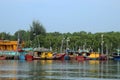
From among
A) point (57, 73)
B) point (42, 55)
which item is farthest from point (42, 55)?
point (57, 73)

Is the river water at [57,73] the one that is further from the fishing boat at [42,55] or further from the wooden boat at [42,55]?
the fishing boat at [42,55]

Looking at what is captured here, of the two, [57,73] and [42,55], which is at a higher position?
[42,55]

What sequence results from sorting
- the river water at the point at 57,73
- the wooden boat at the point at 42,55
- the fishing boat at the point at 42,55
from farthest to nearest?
the fishing boat at the point at 42,55 → the wooden boat at the point at 42,55 → the river water at the point at 57,73

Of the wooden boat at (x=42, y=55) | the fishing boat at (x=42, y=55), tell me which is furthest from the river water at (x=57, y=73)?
the fishing boat at (x=42, y=55)

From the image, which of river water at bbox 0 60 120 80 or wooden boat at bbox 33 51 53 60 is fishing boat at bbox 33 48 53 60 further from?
river water at bbox 0 60 120 80

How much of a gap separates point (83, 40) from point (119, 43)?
757 inches

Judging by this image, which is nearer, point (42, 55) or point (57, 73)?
point (57, 73)

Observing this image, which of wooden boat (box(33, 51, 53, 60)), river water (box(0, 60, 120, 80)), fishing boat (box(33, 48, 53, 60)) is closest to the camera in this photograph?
river water (box(0, 60, 120, 80))

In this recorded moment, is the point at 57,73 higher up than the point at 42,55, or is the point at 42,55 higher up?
the point at 42,55

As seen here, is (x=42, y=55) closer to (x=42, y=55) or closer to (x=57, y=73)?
(x=42, y=55)

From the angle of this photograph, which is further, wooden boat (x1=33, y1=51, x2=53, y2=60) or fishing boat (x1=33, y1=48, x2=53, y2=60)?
fishing boat (x1=33, y1=48, x2=53, y2=60)

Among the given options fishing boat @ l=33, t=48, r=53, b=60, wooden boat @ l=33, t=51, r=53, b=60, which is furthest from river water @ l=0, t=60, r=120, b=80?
fishing boat @ l=33, t=48, r=53, b=60

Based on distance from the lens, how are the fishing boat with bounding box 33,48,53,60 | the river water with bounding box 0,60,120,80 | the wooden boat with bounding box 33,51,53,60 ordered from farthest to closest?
1. the fishing boat with bounding box 33,48,53,60
2. the wooden boat with bounding box 33,51,53,60
3. the river water with bounding box 0,60,120,80

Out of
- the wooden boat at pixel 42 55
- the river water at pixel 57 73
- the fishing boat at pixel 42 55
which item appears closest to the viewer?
the river water at pixel 57 73
